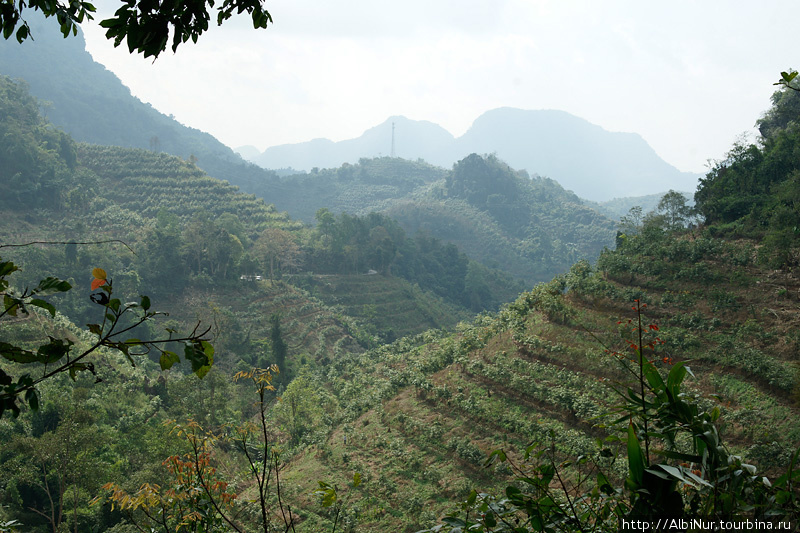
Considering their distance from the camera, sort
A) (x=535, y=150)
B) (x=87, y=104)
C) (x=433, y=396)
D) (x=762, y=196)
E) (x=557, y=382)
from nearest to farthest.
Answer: (x=557, y=382)
(x=433, y=396)
(x=762, y=196)
(x=87, y=104)
(x=535, y=150)

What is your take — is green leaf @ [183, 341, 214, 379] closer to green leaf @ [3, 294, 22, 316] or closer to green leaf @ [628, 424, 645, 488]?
green leaf @ [3, 294, 22, 316]

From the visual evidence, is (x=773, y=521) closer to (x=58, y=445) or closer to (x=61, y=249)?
(x=58, y=445)

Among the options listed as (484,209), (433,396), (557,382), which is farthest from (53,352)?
(484,209)

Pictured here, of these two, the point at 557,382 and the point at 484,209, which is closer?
the point at 557,382

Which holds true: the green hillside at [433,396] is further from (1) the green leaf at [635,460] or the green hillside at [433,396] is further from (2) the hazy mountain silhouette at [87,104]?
(2) the hazy mountain silhouette at [87,104]

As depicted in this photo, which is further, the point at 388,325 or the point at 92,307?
the point at 388,325

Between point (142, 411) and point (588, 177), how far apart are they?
175851 mm

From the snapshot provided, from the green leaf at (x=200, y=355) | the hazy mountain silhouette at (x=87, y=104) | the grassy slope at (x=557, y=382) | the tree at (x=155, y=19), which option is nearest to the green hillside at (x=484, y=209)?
the hazy mountain silhouette at (x=87, y=104)

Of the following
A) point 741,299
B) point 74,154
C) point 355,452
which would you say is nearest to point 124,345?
point 355,452

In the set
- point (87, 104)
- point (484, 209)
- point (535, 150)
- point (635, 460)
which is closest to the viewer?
point (635, 460)

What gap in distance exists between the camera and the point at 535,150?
178 metres

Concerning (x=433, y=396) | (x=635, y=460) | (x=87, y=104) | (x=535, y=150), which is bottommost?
(x=433, y=396)

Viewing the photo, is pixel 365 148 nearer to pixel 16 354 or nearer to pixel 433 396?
pixel 433 396

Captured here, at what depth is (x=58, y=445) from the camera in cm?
1034
